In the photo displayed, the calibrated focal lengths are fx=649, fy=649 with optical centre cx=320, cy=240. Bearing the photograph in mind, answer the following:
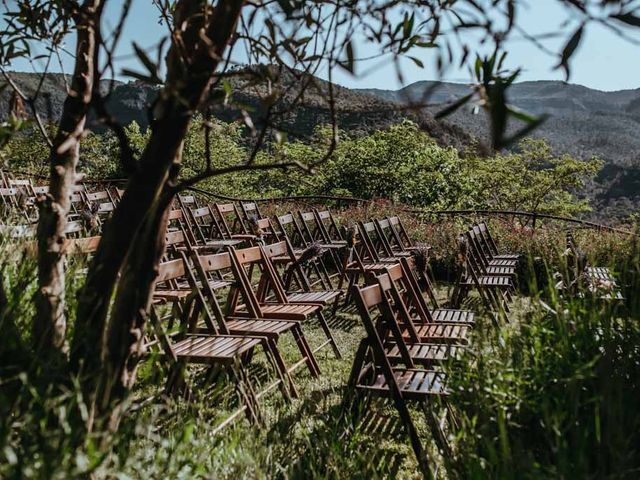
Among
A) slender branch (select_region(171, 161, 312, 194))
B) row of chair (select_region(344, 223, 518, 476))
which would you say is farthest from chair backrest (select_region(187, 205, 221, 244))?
slender branch (select_region(171, 161, 312, 194))

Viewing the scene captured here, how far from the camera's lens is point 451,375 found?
248 centimetres

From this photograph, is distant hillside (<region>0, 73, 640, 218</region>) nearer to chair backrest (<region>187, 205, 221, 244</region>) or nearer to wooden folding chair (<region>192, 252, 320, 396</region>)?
chair backrest (<region>187, 205, 221, 244</region>)

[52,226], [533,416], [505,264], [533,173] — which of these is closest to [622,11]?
[533,416]

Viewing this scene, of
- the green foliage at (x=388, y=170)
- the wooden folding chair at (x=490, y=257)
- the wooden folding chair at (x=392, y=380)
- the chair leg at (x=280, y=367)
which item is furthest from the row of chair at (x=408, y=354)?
the green foliage at (x=388, y=170)

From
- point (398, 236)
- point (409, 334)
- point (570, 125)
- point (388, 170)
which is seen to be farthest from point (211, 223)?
point (570, 125)

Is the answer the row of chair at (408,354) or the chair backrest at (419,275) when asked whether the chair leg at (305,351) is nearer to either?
the row of chair at (408,354)

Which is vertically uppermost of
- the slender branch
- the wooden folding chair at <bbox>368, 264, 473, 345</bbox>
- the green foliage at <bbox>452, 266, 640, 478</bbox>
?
the slender branch

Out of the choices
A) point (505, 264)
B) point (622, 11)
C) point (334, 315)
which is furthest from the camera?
point (505, 264)

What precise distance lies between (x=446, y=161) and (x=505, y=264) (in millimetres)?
11222

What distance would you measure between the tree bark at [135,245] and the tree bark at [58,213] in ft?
0.38

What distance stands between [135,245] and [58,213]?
1.09ft

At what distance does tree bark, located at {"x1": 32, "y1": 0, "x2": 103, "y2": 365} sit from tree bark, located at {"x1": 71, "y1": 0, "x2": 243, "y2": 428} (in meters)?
0.11

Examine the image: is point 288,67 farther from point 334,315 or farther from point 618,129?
point 618,129

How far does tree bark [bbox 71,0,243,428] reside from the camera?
6.05 ft
